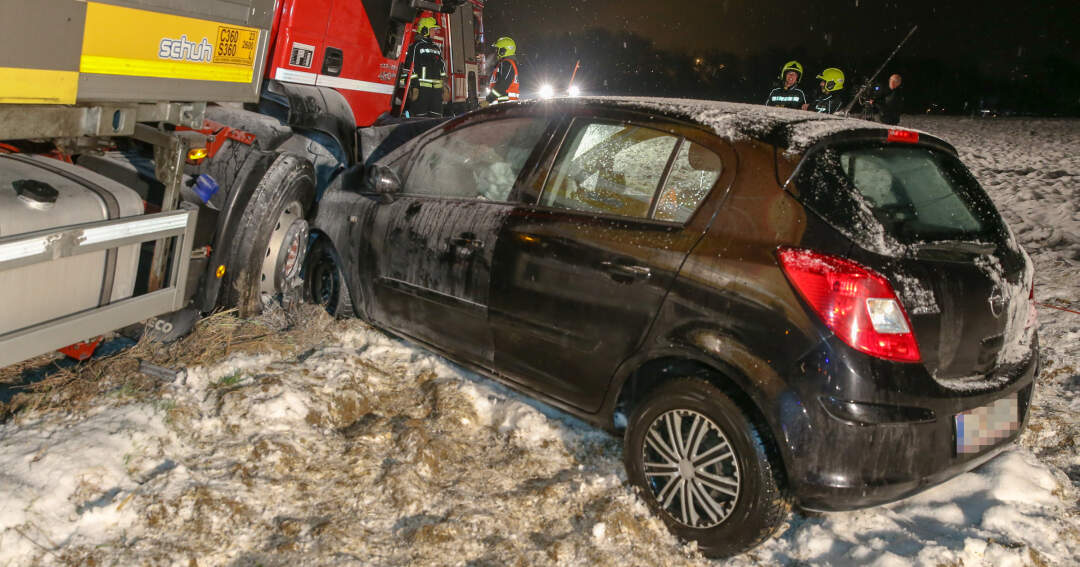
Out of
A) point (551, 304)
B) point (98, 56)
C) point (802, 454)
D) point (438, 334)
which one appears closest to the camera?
point (802, 454)

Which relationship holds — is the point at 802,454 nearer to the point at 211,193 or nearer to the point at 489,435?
the point at 489,435

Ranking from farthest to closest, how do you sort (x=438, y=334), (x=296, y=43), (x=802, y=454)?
(x=296, y=43) < (x=438, y=334) < (x=802, y=454)

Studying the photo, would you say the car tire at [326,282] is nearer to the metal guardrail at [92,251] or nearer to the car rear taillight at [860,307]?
the metal guardrail at [92,251]

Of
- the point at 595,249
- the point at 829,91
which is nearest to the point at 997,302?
the point at 595,249

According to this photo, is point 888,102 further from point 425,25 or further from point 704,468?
point 704,468

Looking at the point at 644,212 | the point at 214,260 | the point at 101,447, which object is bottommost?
the point at 101,447

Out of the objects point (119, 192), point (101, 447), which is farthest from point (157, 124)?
point (101, 447)

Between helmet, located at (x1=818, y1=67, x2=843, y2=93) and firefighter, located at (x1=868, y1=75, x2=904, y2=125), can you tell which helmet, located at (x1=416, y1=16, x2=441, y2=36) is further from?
firefighter, located at (x1=868, y1=75, x2=904, y2=125)

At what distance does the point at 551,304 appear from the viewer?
3.28 m

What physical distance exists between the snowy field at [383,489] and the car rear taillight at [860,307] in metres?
0.82

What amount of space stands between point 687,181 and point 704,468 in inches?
43.9

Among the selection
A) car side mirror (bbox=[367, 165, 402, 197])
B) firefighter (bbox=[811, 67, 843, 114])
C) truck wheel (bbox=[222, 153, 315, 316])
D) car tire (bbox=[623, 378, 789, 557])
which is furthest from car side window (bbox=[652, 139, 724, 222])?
firefighter (bbox=[811, 67, 843, 114])

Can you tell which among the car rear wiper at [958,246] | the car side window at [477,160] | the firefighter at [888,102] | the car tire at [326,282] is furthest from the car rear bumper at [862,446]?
the firefighter at [888,102]

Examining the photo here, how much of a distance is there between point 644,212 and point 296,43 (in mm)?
4737
